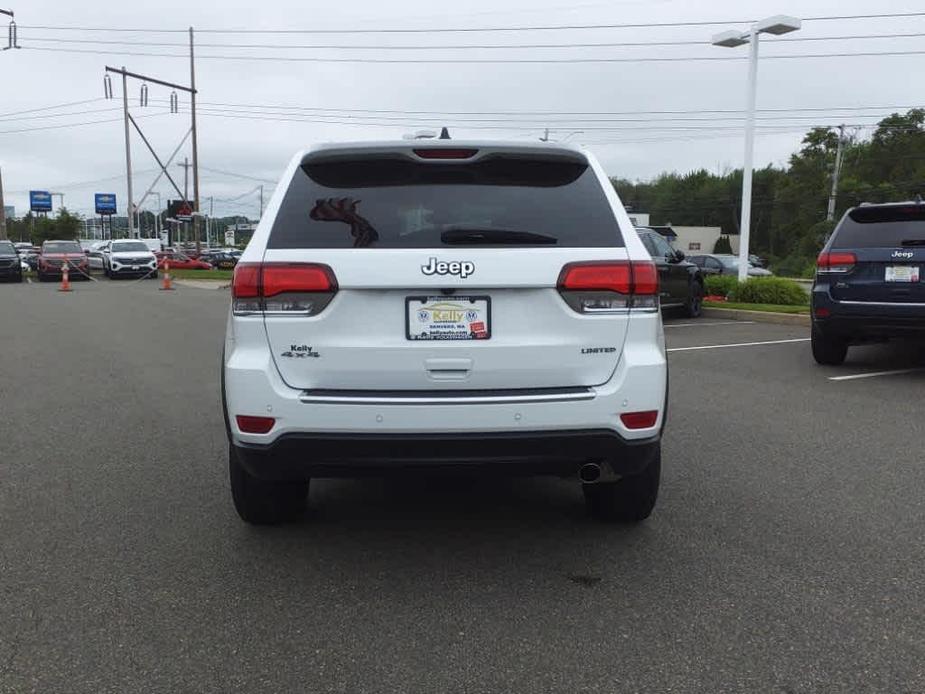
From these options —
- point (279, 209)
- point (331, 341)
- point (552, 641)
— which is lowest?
point (552, 641)

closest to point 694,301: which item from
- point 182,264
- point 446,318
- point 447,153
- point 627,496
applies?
point 627,496

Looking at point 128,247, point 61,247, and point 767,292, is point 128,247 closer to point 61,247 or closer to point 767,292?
point 61,247

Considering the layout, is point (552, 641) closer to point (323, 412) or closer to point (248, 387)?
point (323, 412)

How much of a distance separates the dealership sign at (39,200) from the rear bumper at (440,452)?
406 ft

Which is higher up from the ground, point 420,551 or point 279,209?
point 279,209

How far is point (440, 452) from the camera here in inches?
132

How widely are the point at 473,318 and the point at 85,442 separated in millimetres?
3964

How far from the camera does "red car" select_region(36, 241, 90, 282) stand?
35.7 meters

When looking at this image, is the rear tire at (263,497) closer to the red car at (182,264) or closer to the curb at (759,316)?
the curb at (759,316)

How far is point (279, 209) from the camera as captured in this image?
3.60 m

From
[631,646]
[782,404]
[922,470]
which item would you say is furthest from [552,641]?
[782,404]

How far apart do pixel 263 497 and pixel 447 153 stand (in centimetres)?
184

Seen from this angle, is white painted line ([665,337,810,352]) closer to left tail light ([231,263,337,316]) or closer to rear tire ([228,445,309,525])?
rear tire ([228,445,309,525])

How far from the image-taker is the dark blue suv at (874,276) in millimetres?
8516
